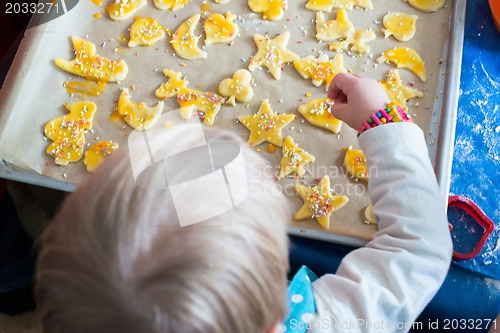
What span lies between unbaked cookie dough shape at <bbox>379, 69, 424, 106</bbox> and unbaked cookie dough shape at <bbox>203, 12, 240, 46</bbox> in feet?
0.88

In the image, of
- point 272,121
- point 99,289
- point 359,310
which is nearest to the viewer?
point 99,289

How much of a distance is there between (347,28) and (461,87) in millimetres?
213

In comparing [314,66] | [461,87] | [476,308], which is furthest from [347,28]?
[476,308]

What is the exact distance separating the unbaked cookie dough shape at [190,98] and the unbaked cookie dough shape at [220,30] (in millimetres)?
95

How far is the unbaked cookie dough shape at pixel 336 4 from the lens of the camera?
3.13 ft

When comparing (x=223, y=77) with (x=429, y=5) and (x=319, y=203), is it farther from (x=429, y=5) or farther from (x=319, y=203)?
(x=429, y=5)

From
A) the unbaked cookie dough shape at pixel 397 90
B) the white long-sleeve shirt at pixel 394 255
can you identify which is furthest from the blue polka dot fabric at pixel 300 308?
the unbaked cookie dough shape at pixel 397 90

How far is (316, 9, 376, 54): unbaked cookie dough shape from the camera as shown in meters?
0.92

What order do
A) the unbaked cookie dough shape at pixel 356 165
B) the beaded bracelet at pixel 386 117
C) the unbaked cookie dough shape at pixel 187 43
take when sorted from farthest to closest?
the unbaked cookie dough shape at pixel 187 43 < the unbaked cookie dough shape at pixel 356 165 < the beaded bracelet at pixel 386 117

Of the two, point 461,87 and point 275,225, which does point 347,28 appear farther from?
point 275,225

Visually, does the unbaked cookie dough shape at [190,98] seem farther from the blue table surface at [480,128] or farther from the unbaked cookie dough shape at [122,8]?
the blue table surface at [480,128]

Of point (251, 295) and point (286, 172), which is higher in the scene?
point (251, 295)

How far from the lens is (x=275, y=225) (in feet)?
1.48

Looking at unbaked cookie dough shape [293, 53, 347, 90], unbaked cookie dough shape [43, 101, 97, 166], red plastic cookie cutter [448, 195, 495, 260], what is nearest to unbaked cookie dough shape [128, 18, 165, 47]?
unbaked cookie dough shape [43, 101, 97, 166]
